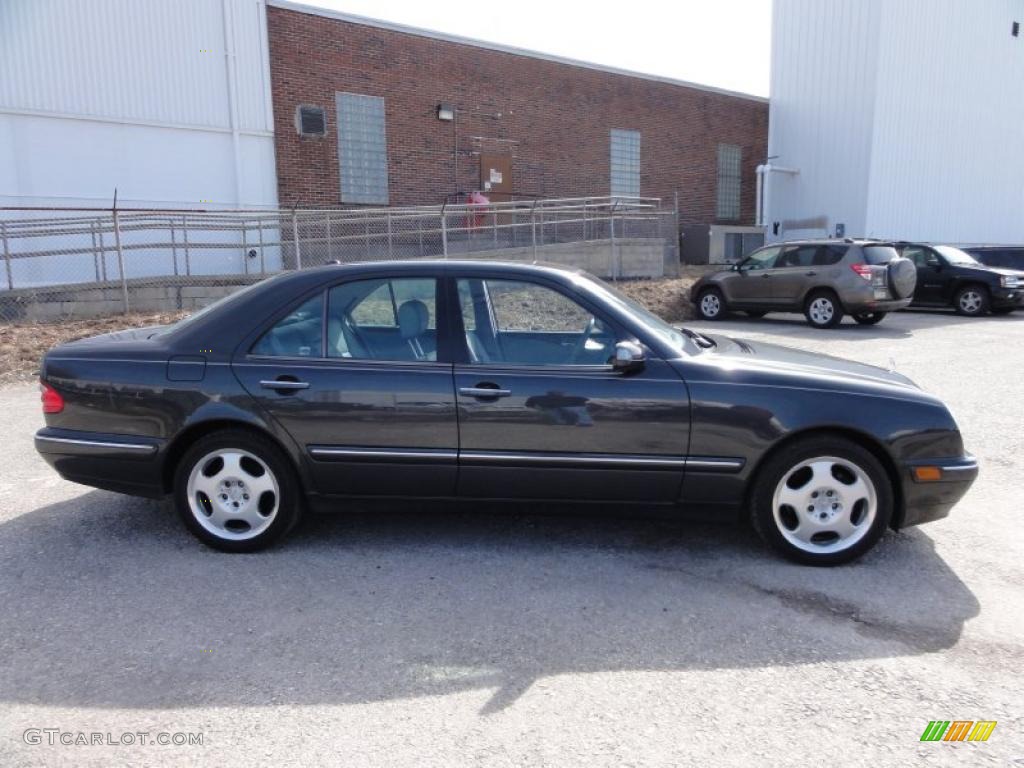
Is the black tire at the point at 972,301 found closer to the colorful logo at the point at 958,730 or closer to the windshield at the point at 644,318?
the windshield at the point at 644,318

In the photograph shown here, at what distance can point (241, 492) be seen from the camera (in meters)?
4.07

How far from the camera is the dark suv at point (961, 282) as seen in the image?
52.9 ft

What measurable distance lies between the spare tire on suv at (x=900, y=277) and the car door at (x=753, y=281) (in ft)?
6.75

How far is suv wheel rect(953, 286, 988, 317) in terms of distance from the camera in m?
16.3

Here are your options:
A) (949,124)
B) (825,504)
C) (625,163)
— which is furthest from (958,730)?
(949,124)

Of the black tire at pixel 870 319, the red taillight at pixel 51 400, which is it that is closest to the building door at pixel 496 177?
the black tire at pixel 870 319

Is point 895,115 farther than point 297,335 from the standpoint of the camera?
Yes

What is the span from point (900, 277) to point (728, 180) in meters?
15.3

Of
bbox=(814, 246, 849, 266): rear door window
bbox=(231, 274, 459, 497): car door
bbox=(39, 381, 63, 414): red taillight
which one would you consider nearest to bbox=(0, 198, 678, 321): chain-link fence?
bbox=(814, 246, 849, 266): rear door window

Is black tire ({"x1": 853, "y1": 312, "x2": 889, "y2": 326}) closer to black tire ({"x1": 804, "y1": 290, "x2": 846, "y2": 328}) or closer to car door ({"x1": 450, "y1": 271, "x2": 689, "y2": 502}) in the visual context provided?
black tire ({"x1": 804, "y1": 290, "x2": 846, "y2": 328})

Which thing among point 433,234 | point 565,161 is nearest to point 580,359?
point 433,234

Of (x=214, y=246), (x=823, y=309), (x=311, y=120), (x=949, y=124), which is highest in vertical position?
(x=949, y=124)

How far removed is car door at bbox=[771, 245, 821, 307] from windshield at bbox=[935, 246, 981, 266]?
4490 mm

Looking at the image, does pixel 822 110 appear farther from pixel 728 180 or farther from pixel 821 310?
pixel 821 310
